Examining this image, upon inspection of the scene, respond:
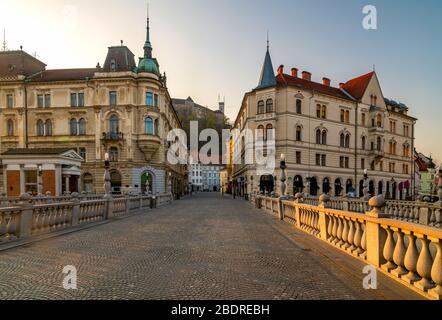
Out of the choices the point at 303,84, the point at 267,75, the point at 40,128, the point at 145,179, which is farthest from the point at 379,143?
the point at 40,128

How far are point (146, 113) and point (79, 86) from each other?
35.9 feet

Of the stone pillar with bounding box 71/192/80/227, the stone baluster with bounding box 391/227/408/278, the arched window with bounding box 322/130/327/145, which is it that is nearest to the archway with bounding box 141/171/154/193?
the stone pillar with bounding box 71/192/80/227

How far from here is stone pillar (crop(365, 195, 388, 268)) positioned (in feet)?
17.1

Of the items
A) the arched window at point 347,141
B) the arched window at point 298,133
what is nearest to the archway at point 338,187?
the arched window at point 347,141

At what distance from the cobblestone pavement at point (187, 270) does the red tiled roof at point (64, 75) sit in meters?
38.2

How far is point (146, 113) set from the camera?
37656 mm

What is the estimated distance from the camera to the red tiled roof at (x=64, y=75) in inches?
1553

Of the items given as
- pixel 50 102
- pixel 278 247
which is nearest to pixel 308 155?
pixel 278 247

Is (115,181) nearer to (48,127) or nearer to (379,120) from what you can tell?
A: (48,127)

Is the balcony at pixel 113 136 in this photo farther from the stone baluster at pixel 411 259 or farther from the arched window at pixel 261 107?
the stone baluster at pixel 411 259

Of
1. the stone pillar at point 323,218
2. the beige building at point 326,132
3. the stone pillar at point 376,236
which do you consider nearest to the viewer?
the stone pillar at point 376,236

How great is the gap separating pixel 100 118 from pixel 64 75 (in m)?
12.4

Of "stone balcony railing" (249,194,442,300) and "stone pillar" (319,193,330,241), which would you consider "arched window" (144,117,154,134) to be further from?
"stone pillar" (319,193,330,241)

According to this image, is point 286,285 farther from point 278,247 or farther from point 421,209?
point 421,209
